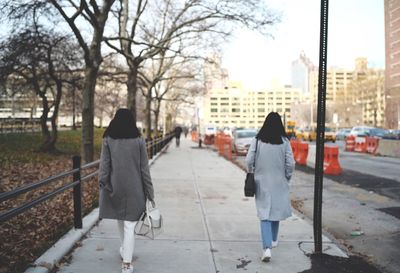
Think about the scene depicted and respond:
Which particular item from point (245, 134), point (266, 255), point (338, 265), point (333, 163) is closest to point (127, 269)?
point (266, 255)

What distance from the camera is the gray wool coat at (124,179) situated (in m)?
4.51

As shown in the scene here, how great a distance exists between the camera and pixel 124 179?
4512 mm

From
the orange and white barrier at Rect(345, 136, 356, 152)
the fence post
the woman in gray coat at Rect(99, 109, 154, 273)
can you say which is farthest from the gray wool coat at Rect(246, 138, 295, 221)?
the orange and white barrier at Rect(345, 136, 356, 152)

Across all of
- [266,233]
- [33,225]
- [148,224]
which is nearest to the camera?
[148,224]

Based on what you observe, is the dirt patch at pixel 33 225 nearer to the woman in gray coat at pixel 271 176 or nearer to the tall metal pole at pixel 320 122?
the woman in gray coat at pixel 271 176

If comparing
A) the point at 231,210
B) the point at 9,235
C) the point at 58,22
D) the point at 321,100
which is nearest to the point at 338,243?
the point at 321,100

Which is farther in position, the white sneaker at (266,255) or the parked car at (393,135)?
the parked car at (393,135)

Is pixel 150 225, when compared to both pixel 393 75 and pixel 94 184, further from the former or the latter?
pixel 393 75

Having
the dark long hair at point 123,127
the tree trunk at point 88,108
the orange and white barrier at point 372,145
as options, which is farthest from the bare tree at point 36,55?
the orange and white barrier at point 372,145

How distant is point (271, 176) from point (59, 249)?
262 centimetres

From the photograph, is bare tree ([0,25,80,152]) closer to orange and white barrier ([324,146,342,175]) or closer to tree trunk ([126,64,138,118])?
tree trunk ([126,64,138,118])

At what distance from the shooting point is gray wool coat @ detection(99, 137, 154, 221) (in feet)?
14.8

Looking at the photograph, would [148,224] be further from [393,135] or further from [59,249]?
[393,135]

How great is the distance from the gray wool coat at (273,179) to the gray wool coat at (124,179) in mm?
1330
